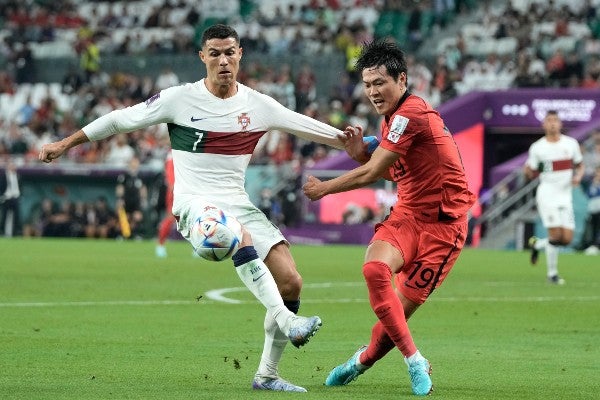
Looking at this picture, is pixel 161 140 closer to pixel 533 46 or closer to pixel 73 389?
pixel 533 46

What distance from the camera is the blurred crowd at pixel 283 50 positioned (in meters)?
34.9

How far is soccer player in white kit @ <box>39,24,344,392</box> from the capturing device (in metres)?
8.72

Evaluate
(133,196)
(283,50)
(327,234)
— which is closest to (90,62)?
(283,50)

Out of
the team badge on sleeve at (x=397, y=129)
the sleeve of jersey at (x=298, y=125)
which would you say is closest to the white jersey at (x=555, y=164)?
the sleeve of jersey at (x=298, y=125)

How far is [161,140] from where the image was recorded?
1453 inches

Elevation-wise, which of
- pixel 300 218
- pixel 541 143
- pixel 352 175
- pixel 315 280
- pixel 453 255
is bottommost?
pixel 300 218

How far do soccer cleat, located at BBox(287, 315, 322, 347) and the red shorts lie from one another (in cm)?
95

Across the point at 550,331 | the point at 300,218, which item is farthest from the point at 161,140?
the point at 550,331

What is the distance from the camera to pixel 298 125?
30.1 feet

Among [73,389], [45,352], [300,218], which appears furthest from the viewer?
[300,218]

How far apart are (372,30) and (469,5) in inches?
108

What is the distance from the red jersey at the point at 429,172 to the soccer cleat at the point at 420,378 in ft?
3.44

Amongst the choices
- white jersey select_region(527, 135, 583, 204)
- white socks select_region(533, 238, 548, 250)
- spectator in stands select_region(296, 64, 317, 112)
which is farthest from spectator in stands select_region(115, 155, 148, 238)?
white jersey select_region(527, 135, 583, 204)

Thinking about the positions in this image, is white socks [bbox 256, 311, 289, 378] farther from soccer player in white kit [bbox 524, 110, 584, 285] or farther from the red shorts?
soccer player in white kit [bbox 524, 110, 584, 285]
